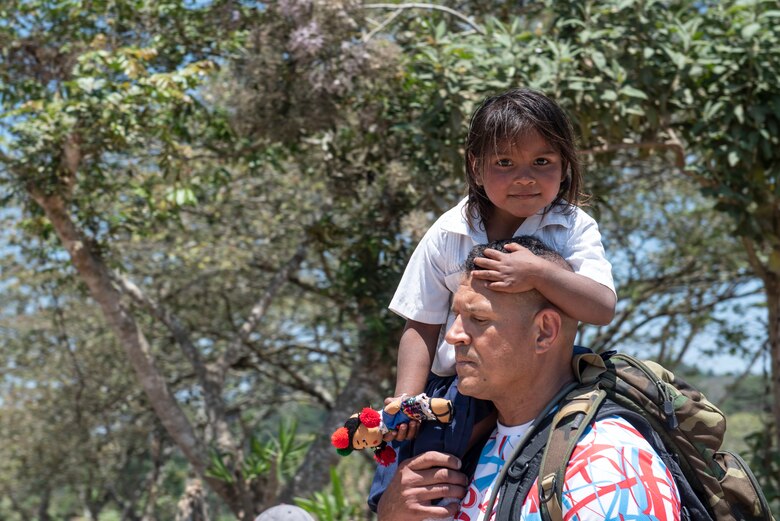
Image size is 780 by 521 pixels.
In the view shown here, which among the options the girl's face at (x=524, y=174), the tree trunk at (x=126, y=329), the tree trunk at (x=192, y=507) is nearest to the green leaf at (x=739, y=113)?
the girl's face at (x=524, y=174)

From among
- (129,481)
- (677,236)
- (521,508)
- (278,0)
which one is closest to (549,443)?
(521,508)

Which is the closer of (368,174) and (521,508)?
(521,508)

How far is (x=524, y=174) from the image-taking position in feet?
6.81

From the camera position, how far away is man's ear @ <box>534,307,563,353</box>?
1970 mm

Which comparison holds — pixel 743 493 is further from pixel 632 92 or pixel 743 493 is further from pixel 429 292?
pixel 632 92

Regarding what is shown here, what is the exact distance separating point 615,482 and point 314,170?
22.0ft

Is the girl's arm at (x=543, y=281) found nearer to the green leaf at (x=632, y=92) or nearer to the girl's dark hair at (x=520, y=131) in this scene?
the girl's dark hair at (x=520, y=131)

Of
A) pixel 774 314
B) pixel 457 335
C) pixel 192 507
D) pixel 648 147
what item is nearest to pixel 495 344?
pixel 457 335

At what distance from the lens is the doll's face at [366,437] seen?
2.12m

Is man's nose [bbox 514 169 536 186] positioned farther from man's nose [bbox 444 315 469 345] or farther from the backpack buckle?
the backpack buckle

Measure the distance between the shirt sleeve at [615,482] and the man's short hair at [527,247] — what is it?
389 millimetres

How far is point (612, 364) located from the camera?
78.4 inches

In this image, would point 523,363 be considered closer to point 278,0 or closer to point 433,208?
point 433,208

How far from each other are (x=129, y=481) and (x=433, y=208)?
31.9ft
